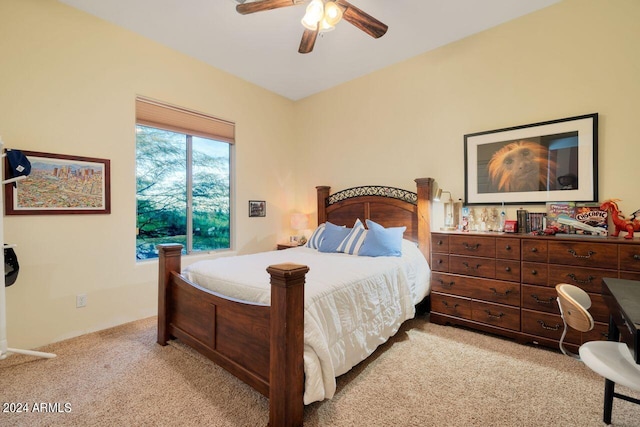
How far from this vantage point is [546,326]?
2.31 m

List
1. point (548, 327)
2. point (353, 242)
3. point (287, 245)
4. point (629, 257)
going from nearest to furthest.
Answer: point (629, 257)
point (548, 327)
point (353, 242)
point (287, 245)

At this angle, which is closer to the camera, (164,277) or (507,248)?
(164,277)

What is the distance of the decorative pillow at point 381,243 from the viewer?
2898 millimetres

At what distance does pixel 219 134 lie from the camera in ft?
12.4

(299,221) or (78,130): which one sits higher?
(78,130)

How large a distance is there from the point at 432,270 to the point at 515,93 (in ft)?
6.27

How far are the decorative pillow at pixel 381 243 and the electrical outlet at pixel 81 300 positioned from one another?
263 centimetres

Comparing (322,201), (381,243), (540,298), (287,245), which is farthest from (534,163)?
(287,245)

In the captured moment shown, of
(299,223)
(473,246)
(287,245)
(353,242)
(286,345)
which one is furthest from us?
(299,223)

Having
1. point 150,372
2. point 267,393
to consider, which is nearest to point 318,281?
point 267,393

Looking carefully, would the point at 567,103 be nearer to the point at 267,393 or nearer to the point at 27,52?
the point at 267,393

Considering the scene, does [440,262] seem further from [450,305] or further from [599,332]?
[599,332]

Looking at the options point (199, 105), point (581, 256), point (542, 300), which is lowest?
point (542, 300)

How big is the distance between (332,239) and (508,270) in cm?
169
